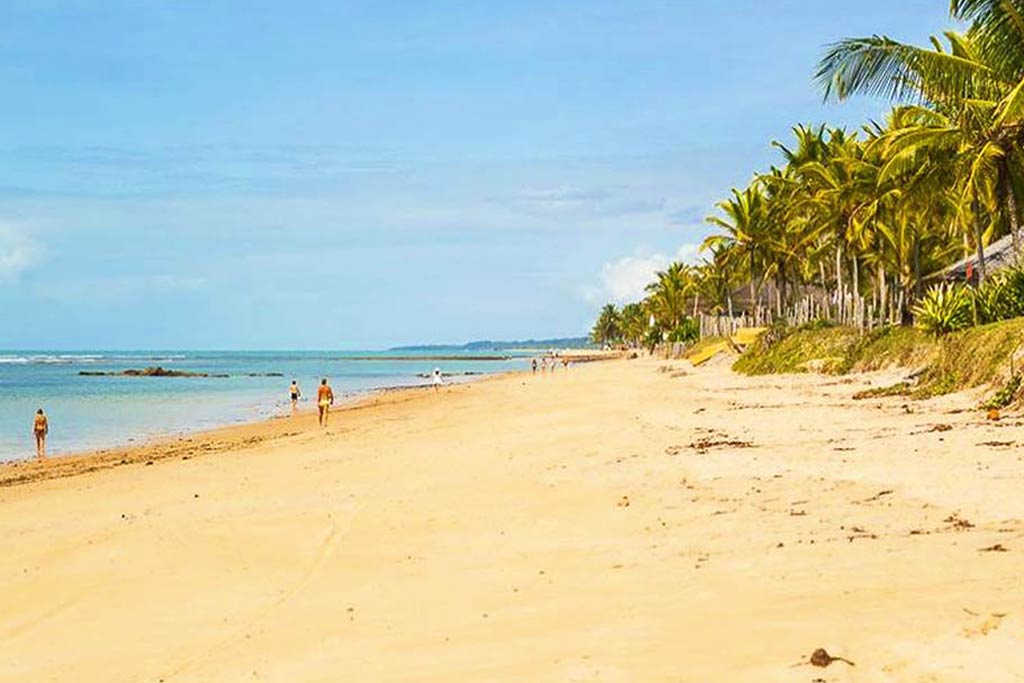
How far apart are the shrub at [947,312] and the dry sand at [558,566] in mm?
7923

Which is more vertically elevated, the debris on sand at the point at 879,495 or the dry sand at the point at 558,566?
the debris on sand at the point at 879,495

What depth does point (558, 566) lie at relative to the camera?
7.16 metres

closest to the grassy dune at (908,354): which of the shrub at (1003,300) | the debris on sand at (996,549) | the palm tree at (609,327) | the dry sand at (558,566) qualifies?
the shrub at (1003,300)

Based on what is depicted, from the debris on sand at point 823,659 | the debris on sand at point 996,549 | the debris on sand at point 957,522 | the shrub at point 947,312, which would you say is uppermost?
the shrub at point 947,312

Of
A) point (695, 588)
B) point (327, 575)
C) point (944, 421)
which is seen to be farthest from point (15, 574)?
point (944, 421)

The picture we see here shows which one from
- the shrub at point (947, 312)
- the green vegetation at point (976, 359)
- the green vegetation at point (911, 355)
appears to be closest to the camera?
the green vegetation at point (976, 359)

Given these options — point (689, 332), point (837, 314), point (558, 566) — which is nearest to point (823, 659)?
A: point (558, 566)

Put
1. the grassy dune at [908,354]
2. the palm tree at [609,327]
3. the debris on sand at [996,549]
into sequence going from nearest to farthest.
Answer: the debris on sand at [996,549] < the grassy dune at [908,354] < the palm tree at [609,327]

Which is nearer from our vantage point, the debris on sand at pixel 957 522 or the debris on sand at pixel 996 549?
the debris on sand at pixel 996 549

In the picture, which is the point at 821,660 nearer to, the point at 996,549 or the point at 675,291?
the point at 996,549

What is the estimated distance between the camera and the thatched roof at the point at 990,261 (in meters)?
30.6

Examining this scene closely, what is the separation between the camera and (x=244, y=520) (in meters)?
10.4

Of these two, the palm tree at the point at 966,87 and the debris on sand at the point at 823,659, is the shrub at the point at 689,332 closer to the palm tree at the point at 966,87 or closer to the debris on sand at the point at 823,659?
the palm tree at the point at 966,87

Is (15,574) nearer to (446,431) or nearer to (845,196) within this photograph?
(446,431)
